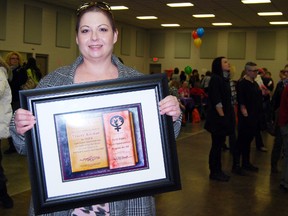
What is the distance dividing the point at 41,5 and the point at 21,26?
1297 mm

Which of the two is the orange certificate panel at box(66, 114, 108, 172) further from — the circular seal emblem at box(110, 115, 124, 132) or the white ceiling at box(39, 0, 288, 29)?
the white ceiling at box(39, 0, 288, 29)

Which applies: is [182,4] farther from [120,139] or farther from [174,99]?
[120,139]

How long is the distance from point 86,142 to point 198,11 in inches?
548

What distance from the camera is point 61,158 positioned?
1.39 meters

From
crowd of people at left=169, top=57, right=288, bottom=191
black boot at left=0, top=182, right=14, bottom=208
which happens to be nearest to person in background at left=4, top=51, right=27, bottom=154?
black boot at left=0, top=182, right=14, bottom=208

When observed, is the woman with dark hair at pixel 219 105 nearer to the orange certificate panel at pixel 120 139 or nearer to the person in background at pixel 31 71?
the person in background at pixel 31 71

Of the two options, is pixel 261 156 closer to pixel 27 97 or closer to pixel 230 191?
pixel 230 191

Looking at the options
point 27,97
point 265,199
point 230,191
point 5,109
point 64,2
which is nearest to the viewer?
point 27,97

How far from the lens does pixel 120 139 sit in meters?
1.43

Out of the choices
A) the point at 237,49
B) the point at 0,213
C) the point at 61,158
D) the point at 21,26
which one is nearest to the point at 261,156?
the point at 0,213

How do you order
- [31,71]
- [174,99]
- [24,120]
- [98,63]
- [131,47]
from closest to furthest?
[24,120], [174,99], [98,63], [31,71], [131,47]

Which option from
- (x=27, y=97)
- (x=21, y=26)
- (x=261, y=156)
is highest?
(x=21, y=26)

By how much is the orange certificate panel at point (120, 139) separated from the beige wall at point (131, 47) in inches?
457

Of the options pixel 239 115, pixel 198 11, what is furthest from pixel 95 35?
pixel 198 11
